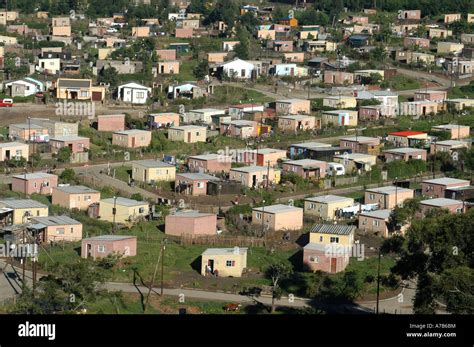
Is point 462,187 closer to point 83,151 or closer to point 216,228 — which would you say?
point 216,228

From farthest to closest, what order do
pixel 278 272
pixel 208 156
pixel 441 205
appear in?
1. pixel 208 156
2. pixel 441 205
3. pixel 278 272

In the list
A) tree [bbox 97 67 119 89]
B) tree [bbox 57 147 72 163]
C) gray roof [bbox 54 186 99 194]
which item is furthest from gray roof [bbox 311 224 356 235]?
tree [bbox 97 67 119 89]

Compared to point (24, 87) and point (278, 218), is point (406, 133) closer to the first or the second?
point (278, 218)

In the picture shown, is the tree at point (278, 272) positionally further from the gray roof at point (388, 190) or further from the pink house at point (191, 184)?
the pink house at point (191, 184)

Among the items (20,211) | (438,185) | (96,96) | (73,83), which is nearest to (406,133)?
(438,185)

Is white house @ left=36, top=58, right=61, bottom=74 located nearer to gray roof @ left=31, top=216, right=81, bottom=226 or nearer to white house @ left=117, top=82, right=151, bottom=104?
white house @ left=117, top=82, right=151, bottom=104

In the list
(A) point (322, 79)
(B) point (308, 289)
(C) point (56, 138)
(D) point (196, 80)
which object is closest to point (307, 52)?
(A) point (322, 79)
